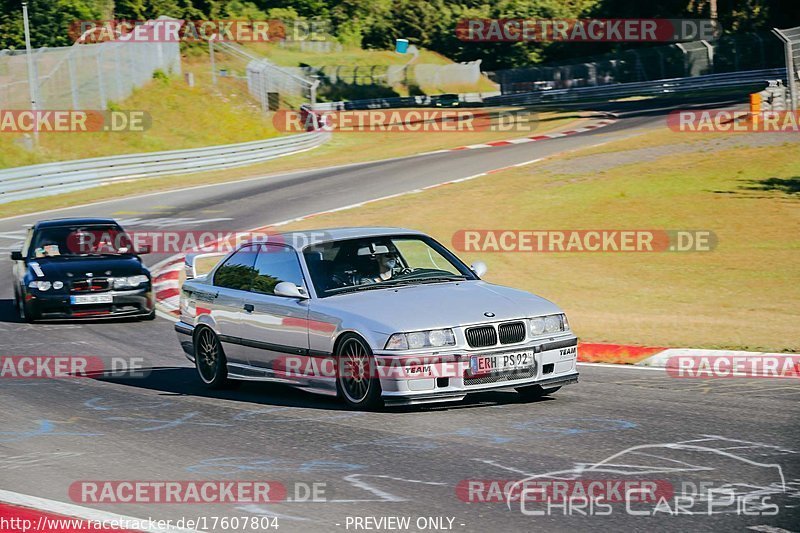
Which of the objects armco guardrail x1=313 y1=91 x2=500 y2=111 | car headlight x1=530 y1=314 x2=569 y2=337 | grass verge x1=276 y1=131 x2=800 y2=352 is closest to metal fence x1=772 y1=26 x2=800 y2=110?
grass verge x1=276 y1=131 x2=800 y2=352

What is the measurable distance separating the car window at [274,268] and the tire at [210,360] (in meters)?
0.79

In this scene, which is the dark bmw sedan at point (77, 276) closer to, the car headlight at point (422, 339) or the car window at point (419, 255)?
the car window at point (419, 255)

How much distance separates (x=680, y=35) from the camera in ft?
252

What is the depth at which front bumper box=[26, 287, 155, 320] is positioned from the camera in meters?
15.8

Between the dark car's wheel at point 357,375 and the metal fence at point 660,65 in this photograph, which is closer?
the dark car's wheel at point 357,375

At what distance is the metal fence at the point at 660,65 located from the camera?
6769 centimetres

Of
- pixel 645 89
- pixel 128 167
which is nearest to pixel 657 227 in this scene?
pixel 128 167

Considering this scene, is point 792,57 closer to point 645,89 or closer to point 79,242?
point 79,242

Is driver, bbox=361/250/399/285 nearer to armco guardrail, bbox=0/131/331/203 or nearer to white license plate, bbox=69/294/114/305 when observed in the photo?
white license plate, bbox=69/294/114/305

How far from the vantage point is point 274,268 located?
1027 centimetres

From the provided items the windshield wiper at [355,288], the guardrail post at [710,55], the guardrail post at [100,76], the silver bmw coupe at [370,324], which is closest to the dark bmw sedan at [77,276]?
the silver bmw coupe at [370,324]

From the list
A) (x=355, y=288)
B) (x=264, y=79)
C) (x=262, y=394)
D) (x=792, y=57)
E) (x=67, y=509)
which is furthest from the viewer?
(x=264, y=79)

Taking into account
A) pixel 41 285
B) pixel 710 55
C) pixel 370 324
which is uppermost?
pixel 710 55

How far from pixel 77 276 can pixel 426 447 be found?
32.3 feet
